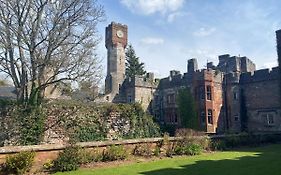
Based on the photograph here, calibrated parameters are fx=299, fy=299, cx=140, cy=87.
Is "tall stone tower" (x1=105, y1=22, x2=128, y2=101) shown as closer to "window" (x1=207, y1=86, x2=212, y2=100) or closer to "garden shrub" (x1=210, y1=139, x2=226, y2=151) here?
"window" (x1=207, y1=86, x2=212, y2=100)

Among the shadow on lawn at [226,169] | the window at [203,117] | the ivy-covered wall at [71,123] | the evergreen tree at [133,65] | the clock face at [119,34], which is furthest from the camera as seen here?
the evergreen tree at [133,65]

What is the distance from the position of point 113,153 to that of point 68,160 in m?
2.48

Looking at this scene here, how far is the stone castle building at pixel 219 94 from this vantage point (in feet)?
108

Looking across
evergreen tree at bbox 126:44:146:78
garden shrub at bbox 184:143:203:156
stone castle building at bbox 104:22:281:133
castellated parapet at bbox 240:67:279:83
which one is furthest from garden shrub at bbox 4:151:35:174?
evergreen tree at bbox 126:44:146:78

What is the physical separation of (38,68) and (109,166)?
9737mm

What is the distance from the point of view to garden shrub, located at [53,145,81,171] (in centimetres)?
1267

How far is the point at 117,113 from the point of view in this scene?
23.1 m

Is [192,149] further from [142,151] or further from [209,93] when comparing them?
[209,93]

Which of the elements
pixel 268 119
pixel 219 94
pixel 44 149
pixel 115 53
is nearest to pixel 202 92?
pixel 219 94

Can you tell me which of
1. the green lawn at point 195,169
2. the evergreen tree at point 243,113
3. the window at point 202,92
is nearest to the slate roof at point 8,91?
the window at point 202,92

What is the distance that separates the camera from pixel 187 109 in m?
34.4

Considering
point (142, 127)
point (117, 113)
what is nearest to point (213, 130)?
point (142, 127)

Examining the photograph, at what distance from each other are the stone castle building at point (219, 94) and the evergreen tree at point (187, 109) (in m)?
0.57

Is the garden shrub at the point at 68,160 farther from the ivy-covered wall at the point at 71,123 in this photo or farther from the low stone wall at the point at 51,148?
the ivy-covered wall at the point at 71,123
